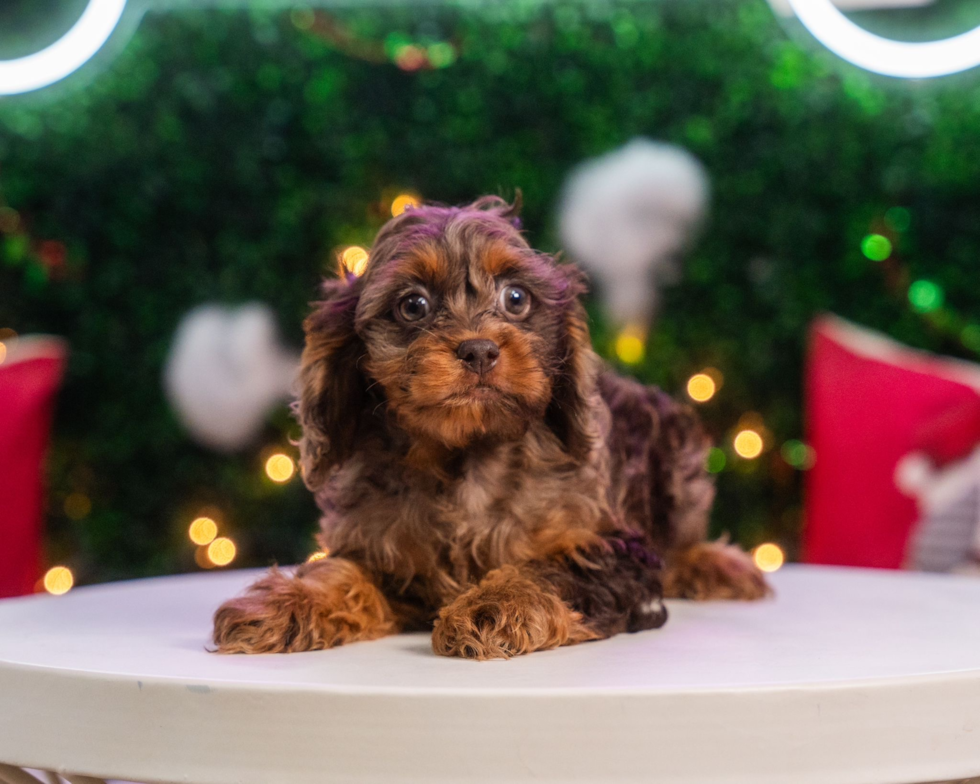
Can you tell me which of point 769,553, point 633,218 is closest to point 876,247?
point 633,218

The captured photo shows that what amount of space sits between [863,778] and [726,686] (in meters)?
0.21

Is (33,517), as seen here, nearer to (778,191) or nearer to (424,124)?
(424,124)

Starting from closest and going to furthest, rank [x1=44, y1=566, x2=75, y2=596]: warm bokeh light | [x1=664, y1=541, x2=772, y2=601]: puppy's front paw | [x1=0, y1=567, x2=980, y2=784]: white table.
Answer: [x1=0, y1=567, x2=980, y2=784]: white table → [x1=664, y1=541, x2=772, y2=601]: puppy's front paw → [x1=44, y1=566, x2=75, y2=596]: warm bokeh light

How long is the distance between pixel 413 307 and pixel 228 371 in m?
3.24

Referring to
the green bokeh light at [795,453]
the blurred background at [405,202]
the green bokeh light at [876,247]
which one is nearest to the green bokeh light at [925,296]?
→ the blurred background at [405,202]

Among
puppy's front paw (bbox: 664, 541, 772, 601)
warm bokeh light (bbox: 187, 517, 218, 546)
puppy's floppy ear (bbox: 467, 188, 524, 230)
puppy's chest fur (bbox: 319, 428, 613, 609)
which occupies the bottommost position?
warm bokeh light (bbox: 187, 517, 218, 546)

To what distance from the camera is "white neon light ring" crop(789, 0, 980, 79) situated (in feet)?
14.4

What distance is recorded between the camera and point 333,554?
2.10 meters

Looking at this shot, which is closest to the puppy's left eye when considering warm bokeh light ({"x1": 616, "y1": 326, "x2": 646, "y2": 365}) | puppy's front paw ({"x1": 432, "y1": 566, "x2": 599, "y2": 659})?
puppy's front paw ({"x1": 432, "y1": 566, "x2": 599, "y2": 659})

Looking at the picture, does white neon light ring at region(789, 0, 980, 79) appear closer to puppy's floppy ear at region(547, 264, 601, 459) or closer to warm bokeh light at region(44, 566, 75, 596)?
puppy's floppy ear at region(547, 264, 601, 459)

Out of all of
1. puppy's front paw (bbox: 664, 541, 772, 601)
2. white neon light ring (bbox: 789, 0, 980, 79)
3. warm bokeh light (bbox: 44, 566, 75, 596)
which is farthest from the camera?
warm bokeh light (bbox: 44, 566, 75, 596)

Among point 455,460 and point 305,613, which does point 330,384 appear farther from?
point 305,613

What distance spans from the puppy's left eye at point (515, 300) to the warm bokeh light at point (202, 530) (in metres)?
3.75

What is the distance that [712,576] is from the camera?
95.6 inches
